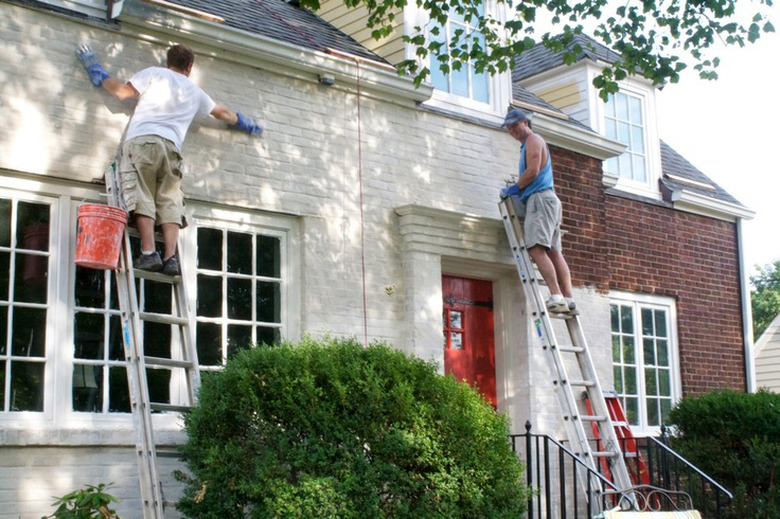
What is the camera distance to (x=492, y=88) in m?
11.1

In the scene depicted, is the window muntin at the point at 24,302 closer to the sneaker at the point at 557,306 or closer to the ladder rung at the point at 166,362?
the ladder rung at the point at 166,362

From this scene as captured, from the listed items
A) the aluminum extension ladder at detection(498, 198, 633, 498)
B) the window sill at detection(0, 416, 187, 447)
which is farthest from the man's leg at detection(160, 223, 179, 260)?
the aluminum extension ladder at detection(498, 198, 633, 498)

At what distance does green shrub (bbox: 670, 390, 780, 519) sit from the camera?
923 cm

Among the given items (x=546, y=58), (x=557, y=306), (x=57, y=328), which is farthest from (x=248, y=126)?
(x=546, y=58)

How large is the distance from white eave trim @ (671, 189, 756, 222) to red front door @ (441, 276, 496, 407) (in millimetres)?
4198

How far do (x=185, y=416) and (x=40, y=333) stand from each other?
138 cm

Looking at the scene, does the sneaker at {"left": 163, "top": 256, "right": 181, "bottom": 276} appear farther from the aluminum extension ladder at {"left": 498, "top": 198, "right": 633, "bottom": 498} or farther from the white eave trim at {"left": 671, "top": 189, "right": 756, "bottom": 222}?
the white eave trim at {"left": 671, "top": 189, "right": 756, "bottom": 222}

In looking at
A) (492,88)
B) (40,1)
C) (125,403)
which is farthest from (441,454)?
(492,88)

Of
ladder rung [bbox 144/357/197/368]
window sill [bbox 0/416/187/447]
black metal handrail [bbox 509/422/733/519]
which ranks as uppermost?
ladder rung [bbox 144/357/197/368]

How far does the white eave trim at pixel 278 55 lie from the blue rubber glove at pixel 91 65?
0.42 metres

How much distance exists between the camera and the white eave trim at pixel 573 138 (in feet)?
36.7

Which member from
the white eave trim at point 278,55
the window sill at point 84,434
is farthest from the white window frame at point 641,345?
the window sill at point 84,434

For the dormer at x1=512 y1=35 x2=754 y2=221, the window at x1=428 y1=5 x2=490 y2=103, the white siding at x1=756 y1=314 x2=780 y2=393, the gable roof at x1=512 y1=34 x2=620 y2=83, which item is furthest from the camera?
the white siding at x1=756 y1=314 x2=780 y2=393

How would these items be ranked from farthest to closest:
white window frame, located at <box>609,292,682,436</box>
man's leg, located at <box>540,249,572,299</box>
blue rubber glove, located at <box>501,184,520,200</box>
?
white window frame, located at <box>609,292,682,436</box>
blue rubber glove, located at <box>501,184,520,200</box>
man's leg, located at <box>540,249,572,299</box>
